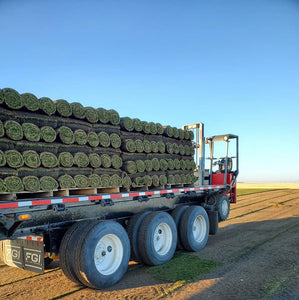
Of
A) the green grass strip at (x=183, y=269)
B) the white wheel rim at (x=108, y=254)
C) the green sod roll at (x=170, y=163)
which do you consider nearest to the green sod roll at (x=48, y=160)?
the white wheel rim at (x=108, y=254)

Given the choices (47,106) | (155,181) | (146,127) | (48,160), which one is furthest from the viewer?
(155,181)

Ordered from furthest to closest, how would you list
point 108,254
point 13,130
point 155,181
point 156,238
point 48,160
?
point 155,181 → point 156,238 → point 108,254 → point 48,160 → point 13,130

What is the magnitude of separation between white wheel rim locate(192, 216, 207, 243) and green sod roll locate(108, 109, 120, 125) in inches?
151

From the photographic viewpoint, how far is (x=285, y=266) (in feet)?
21.7

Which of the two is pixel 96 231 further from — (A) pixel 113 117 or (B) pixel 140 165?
(A) pixel 113 117

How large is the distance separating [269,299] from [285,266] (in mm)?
2009

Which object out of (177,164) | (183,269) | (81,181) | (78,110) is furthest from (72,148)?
(177,164)

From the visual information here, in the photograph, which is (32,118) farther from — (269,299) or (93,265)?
(269,299)

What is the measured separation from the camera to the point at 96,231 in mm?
5562

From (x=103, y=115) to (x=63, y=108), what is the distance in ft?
3.30

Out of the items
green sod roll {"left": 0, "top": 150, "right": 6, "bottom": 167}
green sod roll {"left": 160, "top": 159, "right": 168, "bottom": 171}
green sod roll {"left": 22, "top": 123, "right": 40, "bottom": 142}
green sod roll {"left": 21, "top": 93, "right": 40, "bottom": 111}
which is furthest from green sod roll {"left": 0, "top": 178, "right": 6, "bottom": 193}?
green sod roll {"left": 160, "top": 159, "right": 168, "bottom": 171}

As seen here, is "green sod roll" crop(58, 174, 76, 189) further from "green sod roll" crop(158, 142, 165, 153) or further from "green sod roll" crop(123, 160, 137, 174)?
"green sod roll" crop(158, 142, 165, 153)

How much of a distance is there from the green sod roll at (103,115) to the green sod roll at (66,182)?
1504mm

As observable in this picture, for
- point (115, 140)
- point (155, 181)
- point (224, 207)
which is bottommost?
point (224, 207)
